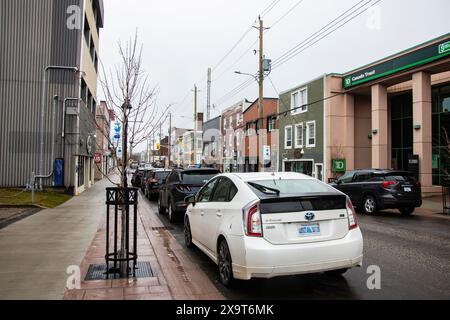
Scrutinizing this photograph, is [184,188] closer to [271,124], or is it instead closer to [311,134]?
[311,134]

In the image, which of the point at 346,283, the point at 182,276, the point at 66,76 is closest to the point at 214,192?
the point at 182,276

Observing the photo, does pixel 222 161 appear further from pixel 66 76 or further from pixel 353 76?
pixel 66 76

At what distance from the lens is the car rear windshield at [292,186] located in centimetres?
532

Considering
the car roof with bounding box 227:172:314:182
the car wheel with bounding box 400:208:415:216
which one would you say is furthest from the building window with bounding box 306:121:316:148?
the car roof with bounding box 227:172:314:182

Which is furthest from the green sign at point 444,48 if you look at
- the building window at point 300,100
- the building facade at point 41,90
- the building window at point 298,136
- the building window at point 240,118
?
the building window at point 240,118

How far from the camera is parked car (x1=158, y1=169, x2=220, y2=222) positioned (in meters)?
11.4

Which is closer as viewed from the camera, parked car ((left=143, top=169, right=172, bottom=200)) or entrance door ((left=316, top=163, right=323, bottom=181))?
parked car ((left=143, top=169, right=172, bottom=200))

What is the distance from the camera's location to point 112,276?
18.7ft

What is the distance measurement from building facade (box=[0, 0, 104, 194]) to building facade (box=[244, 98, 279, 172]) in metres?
19.2

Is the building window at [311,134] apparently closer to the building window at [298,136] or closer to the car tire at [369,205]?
the building window at [298,136]

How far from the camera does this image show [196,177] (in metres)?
11.8

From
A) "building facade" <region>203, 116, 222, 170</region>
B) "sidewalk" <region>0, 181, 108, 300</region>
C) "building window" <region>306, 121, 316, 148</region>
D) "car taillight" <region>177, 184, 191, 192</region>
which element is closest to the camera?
"sidewalk" <region>0, 181, 108, 300</region>

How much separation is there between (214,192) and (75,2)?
57.0 feet

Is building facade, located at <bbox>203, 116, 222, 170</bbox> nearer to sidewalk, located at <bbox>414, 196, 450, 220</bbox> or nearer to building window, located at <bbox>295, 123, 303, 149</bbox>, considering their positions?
building window, located at <bbox>295, 123, 303, 149</bbox>
